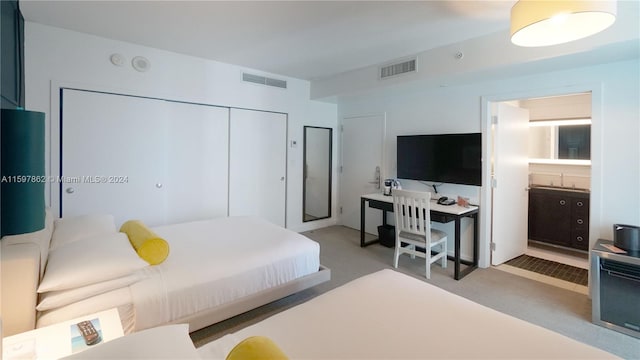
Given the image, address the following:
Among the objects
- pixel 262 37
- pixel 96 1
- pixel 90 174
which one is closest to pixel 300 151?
pixel 262 37

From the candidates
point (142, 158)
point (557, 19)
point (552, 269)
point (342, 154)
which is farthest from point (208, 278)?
point (552, 269)

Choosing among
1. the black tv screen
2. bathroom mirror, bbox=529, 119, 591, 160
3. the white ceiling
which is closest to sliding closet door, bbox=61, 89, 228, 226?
the white ceiling

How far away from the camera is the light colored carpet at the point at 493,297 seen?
2250 millimetres

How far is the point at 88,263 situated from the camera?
172cm

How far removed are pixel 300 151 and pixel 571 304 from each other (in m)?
3.77

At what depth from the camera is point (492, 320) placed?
1444 millimetres

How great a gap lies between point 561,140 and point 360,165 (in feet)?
9.77

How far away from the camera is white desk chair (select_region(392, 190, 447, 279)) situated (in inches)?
130

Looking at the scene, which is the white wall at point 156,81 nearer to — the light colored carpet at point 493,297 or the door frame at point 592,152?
the light colored carpet at point 493,297

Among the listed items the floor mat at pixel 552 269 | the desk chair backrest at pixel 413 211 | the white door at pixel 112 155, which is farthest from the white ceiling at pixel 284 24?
the floor mat at pixel 552 269

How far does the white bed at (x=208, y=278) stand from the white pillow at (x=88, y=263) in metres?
0.10

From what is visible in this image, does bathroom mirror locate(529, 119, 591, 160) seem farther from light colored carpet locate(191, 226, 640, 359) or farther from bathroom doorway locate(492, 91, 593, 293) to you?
light colored carpet locate(191, 226, 640, 359)

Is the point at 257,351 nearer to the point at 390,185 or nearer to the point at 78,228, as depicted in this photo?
the point at 78,228

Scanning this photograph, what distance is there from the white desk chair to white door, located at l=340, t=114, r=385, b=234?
4.09 ft
